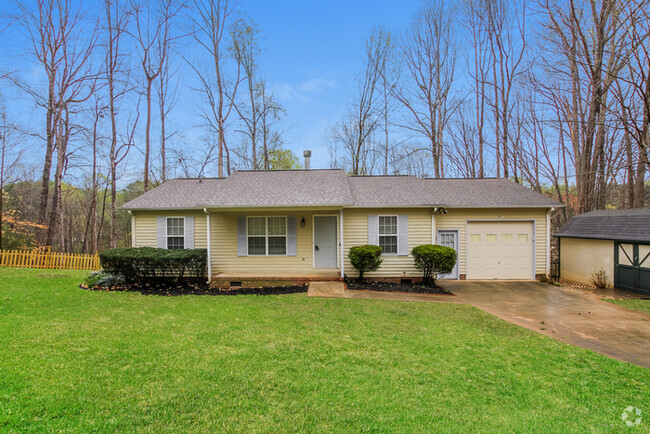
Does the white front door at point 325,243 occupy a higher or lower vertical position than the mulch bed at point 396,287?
higher

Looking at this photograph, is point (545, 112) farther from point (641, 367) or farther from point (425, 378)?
point (425, 378)

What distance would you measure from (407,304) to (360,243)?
333 centimetres

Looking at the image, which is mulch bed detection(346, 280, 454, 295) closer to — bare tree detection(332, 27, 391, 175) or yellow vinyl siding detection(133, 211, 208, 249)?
yellow vinyl siding detection(133, 211, 208, 249)

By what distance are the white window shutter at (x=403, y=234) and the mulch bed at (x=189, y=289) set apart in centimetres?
349

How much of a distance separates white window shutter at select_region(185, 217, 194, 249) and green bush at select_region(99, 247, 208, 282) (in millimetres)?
1120

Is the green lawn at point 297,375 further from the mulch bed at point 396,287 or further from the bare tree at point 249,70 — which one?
the bare tree at point 249,70

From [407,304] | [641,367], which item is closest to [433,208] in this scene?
[407,304]

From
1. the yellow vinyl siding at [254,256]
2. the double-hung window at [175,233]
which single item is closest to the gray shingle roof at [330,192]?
the double-hung window at [175,233]

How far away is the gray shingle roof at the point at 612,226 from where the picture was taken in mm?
8945

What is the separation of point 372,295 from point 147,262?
6.66 m

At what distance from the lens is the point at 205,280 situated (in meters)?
10.1

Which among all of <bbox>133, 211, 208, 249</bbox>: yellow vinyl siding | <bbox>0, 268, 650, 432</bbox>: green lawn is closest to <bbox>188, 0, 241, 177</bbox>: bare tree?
<bbox>133, 211, 208, 249</bbox>: yellow vinyl siding

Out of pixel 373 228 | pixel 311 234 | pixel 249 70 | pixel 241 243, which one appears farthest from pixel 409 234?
pixel 249 70

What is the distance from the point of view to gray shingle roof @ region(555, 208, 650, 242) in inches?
352
